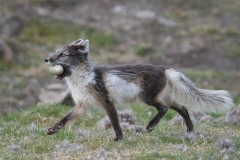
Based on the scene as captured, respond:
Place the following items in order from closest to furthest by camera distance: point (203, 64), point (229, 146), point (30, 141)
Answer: point (229, 146), point (30, 141), point (203, 64)

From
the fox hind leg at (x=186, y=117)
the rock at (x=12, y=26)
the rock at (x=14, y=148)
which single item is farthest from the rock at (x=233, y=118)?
the rock at (x=12, y=26)

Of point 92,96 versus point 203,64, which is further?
point 203,64

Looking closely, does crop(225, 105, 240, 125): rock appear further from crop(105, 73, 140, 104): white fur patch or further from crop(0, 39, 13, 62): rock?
crop(0, 39, 13, 62): rock

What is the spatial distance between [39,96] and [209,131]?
707cm

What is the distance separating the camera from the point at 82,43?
7930mm

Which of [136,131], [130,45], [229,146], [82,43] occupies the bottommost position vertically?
[130,45]

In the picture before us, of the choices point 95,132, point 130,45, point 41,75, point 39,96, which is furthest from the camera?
point 130,45

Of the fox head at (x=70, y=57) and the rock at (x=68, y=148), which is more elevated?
the fox head at (x=70, y=57)

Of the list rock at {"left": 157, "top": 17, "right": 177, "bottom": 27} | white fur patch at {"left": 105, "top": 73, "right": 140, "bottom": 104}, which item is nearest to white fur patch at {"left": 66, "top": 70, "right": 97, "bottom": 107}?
white fur patch at {"left": 105, "top": 73, "right": 140, "bottom": 104}

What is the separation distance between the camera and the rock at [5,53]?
1712 centimetres

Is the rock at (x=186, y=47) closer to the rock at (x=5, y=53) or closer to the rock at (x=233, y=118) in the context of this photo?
the rock at (x=5, y=53)

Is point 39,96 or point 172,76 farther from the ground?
point 172,76

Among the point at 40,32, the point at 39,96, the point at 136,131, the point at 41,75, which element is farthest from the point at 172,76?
the point at 40,32

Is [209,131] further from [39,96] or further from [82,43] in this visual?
[39,96]
